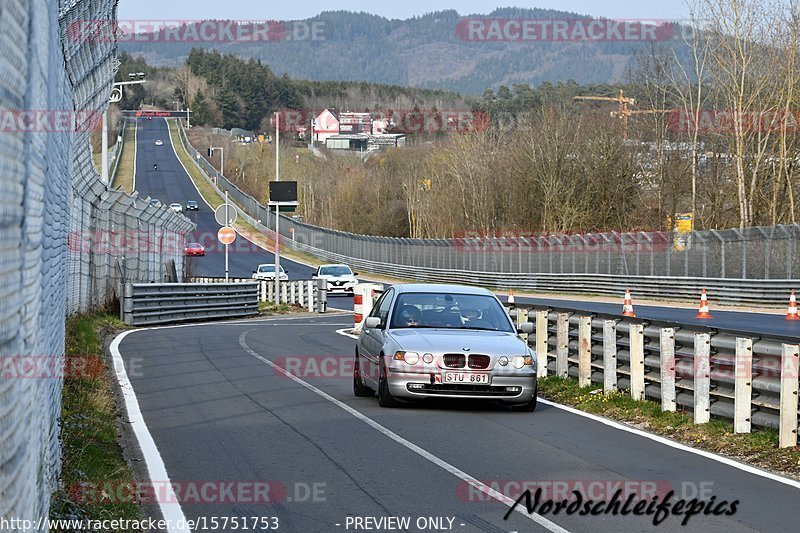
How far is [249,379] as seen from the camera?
52.1 feet

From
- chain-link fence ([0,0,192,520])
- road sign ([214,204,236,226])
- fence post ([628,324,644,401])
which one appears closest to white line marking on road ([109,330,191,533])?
chain-link fence ([0,0,192,520])

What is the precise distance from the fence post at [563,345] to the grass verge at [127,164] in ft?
301

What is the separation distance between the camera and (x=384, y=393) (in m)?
13.0

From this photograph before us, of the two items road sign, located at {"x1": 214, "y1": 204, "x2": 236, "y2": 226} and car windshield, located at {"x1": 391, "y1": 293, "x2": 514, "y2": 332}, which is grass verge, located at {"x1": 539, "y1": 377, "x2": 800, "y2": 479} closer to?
car windshield, located at {"x1": 391, "y1": 293, "x2": 514, "y2": 332}

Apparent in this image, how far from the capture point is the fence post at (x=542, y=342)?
16.9 meters

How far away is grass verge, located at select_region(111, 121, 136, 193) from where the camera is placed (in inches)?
4741

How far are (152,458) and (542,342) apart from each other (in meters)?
8.44

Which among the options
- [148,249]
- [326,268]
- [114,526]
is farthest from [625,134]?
[114,526]

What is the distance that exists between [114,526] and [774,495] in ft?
14.9

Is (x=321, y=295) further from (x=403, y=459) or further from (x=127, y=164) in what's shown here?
(x=127, y=164)

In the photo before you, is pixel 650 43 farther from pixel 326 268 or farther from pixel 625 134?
pixel 326 268

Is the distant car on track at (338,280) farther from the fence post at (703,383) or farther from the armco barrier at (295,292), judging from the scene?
the fence post at (703,383)

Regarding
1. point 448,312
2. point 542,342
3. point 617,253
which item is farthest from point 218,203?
point 448,312

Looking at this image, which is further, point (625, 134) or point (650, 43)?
point (625, 134)
